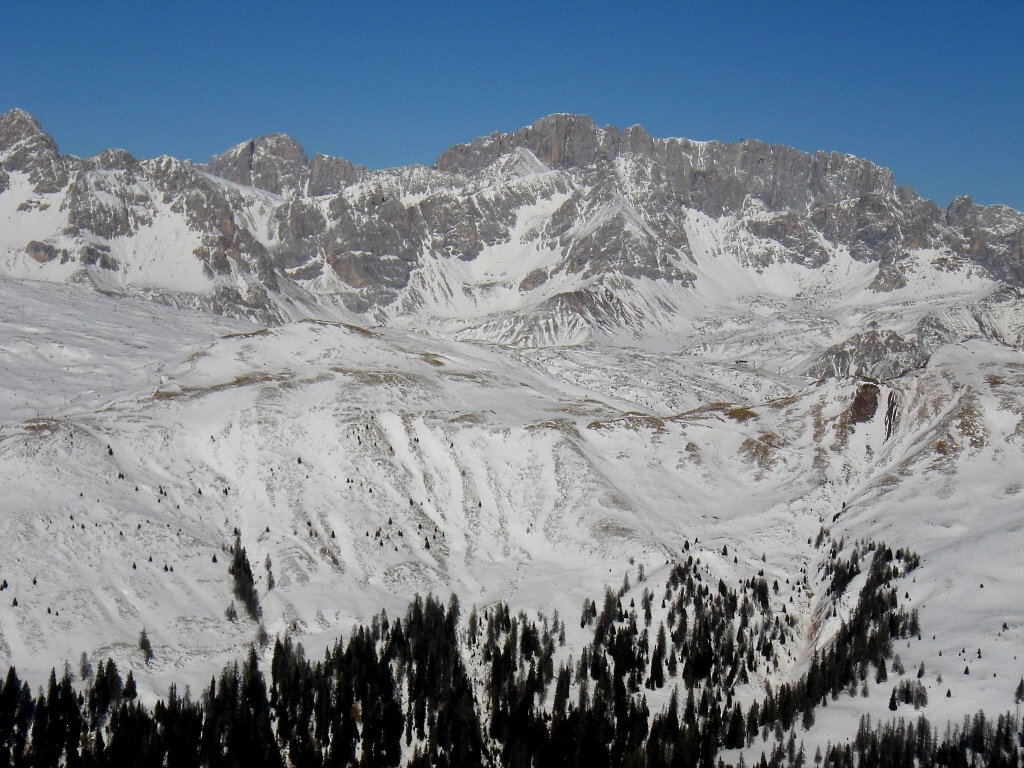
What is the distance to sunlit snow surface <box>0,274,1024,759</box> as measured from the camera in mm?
127000

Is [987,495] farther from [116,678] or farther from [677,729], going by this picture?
[116,678]

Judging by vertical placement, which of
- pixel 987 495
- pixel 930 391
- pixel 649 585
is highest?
pixel 930 391

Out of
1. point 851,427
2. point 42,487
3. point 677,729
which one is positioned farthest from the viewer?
point 851,427

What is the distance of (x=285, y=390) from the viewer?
19125cm

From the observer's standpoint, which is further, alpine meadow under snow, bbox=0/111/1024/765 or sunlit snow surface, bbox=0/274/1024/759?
sunlit snow surface, bbox=0/274/1024/759

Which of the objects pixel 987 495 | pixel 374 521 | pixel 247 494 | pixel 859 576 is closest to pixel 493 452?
pixel 374 521

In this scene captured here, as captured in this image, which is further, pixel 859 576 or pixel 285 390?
pixel 285 390

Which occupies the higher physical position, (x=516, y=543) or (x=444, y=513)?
(x=444, y=513)

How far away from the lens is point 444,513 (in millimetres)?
167500

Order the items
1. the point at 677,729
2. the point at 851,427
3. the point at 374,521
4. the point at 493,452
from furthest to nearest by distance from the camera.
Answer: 1. the point at 851,427
2. the point at 493,452
3. the point at 374,521
4. the point at 677,729

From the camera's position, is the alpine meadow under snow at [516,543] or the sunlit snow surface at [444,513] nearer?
the alpine meadow under snow at [516,543]

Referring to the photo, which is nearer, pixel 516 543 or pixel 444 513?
pixel 516 543

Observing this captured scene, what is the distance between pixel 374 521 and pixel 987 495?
93.2 m

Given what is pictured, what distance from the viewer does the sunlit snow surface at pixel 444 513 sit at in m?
127
